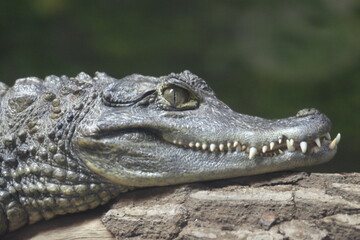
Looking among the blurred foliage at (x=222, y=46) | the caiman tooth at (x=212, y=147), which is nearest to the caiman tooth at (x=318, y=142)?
the caiman tooth at (x=212, y=147)

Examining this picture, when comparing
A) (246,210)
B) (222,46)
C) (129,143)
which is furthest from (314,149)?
(222,46)

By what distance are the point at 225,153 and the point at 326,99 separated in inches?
112

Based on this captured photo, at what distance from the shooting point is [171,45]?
530 cm

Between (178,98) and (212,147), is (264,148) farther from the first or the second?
(178,98)

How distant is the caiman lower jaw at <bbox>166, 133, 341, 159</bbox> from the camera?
223 cm

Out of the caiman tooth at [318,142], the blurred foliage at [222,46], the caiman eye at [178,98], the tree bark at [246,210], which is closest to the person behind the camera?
the tree bark at [246,210]

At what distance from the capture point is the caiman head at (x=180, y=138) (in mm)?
2252

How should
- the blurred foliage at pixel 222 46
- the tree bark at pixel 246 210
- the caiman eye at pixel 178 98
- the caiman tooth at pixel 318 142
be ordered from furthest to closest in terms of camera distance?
1. the blurred foliage at pixel 222 46
2. the caiman eye at pixel 178 98
3. the caiman tooth at pixel 318 142
4. the tree bark at pixel 246 210

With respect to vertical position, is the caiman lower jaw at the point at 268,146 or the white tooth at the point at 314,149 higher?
the caiman lower jaw at the point at 268,146

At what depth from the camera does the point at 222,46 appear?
530 cm

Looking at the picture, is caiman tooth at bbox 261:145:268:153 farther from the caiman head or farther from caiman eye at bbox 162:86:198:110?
caiman eye at bbox 162:86:198:110

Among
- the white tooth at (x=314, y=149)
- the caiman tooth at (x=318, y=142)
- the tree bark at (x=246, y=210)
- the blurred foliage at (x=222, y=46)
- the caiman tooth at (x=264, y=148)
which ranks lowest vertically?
the tree bark at (x=246, y=210)

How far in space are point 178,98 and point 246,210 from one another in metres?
0.53

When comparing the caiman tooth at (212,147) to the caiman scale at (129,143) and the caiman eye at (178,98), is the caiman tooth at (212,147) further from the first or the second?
the caiman eye at (178,98)
